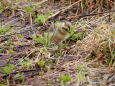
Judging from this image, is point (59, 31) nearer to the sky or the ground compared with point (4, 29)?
nearer to the sky

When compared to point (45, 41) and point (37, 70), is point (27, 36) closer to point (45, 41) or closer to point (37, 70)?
point (45, 41)

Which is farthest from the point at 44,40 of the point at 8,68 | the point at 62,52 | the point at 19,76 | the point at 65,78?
the point at 65,78

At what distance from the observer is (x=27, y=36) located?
4180 millimetres

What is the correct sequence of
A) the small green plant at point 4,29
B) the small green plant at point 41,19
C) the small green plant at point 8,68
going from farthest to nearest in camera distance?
the small green plant at point 41,19, the small green plant at point 4,29, the small green plant at point 8,68

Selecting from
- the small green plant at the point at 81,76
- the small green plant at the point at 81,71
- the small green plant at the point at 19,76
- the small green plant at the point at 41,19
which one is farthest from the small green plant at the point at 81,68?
the small green plant at the point at 41,19

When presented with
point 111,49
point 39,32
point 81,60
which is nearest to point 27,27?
point 39,32

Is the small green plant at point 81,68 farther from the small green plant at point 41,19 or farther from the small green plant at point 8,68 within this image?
the small green plant at point 41,19

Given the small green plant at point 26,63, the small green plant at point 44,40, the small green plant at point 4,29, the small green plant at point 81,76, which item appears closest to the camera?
the small green plant at point 81,76

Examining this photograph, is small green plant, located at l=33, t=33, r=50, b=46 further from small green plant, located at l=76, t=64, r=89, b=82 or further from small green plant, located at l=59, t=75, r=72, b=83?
small green plant, located at l=59, t=75, r=72, b=83

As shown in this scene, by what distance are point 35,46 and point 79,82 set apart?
1145 mm

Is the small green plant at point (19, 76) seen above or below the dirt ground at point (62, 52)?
below

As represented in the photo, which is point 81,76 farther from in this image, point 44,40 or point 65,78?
point 44,40

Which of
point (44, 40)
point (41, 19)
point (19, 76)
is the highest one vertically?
point (41, 19)

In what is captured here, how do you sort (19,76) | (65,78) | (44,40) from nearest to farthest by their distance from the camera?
(65,78), (19,76), (44,40)
